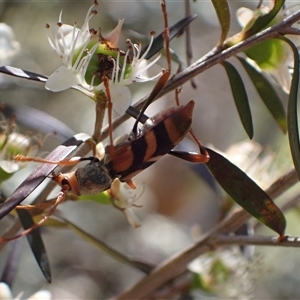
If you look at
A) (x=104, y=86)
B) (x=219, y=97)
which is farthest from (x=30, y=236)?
(x=219, y=97)

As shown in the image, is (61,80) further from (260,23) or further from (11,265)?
(11,265)

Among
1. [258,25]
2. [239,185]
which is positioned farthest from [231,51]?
[239,185]

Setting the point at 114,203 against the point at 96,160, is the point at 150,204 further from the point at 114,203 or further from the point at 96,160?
the point at 96,160

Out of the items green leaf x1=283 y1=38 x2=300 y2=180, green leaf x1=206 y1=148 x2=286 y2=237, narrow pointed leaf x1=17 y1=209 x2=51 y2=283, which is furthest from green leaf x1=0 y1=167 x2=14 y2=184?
green leaf x1=283 y1=38 x2=300 y2=180

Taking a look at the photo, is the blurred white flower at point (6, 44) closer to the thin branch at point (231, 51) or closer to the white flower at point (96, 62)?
the white flower at point (96, 62)

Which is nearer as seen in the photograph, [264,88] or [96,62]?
[96,62]
